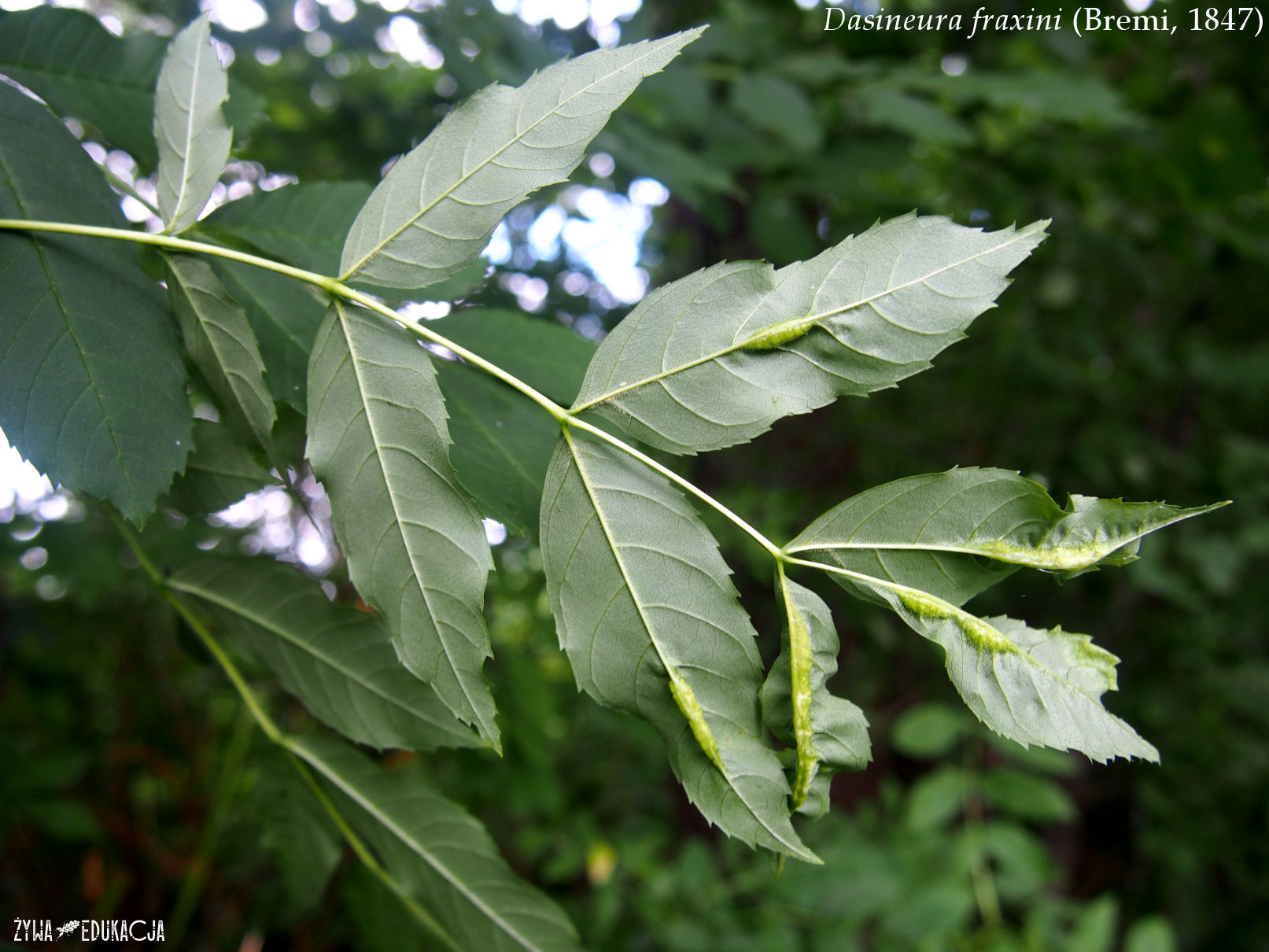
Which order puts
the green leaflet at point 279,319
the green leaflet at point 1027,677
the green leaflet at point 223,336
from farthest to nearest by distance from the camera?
the green leaflet at point 279,319
the green leaflet at point 223,336
the green leaflet at point 1027,677

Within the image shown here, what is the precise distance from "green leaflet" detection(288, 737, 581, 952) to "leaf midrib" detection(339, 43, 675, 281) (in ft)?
1.51

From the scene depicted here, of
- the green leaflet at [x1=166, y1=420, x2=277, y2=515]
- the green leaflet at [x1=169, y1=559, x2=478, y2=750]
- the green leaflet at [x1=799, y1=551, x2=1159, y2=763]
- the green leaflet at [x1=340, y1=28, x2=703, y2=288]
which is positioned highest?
the green leaflet at [x1=340, y1=28, x2=703, y2=288]

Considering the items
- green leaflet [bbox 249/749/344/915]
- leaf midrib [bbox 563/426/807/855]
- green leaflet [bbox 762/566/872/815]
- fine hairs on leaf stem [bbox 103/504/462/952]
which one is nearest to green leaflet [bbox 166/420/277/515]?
fine hairs on leaf stem [bbox 103/504/462/952]

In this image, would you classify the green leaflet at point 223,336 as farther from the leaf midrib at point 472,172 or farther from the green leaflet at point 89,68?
the green leaflet at point 89,68

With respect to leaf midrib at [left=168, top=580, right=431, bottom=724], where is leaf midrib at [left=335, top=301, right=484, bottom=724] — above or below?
above

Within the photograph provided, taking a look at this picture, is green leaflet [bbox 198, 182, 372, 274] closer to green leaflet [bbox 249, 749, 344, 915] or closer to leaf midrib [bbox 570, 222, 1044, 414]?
leaf midrib [bbox 570, 222, 1044, 414]

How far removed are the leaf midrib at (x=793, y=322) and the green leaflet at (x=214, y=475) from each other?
16.5 inches

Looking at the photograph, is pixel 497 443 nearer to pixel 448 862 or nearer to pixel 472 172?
pixel 472 172

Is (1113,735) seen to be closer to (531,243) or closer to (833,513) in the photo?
(833,513)

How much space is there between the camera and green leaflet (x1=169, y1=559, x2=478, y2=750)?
713 mm

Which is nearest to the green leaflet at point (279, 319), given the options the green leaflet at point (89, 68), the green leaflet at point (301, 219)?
the green leaflet at point (301, 219)

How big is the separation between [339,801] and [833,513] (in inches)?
22.1

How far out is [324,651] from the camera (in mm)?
741

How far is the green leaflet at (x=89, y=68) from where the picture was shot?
0.85 meters
